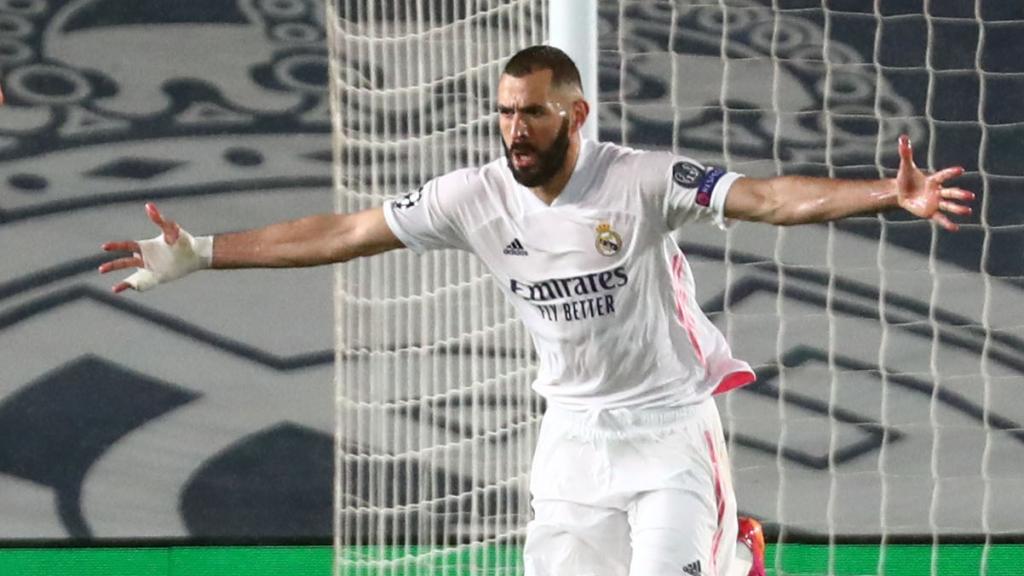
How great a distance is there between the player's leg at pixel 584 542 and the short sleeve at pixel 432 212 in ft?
2.14

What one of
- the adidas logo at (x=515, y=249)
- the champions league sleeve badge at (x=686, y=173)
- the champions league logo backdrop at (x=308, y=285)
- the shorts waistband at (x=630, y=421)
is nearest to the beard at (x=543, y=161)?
the adidas logo at (x=515, y=249)

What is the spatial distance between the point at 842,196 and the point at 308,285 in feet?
11.8

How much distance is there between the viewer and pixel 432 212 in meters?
4.30

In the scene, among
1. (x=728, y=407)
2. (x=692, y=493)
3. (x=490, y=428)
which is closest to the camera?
(x=692, y=493)

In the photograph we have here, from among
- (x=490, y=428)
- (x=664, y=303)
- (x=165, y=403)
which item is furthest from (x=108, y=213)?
(x=664, y=303)

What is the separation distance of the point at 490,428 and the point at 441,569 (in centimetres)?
55

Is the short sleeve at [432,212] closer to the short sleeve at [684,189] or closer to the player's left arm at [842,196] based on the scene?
the short sleeve at [684,189]

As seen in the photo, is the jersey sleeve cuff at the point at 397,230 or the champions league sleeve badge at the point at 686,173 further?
the jersey sleeve cuff at the point at 397,230

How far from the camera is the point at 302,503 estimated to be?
23.0 ft

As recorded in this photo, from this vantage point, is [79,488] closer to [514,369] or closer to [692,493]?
[514,369]

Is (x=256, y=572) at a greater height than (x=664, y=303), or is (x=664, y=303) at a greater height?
(x=664, y=303)

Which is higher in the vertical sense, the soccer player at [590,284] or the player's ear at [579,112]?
the player's ear at [579,112]

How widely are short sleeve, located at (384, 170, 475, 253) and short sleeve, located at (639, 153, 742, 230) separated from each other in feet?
1.38

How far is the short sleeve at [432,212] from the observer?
4301 millimetres
